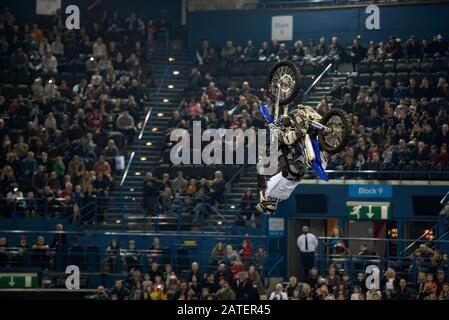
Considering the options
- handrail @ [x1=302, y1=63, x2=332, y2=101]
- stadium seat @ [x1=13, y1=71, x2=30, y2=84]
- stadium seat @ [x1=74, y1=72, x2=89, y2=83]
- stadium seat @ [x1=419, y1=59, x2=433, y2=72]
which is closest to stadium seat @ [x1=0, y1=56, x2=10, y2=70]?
stadium seat @ [x1=13, y1=71, x2=30, y2=84]

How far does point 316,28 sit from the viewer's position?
4069 centimetres

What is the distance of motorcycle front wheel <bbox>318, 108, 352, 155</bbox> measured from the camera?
20.5 meters

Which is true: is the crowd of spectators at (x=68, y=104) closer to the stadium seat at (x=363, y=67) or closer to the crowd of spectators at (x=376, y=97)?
the crowd of spectators at (x=376, y=97)

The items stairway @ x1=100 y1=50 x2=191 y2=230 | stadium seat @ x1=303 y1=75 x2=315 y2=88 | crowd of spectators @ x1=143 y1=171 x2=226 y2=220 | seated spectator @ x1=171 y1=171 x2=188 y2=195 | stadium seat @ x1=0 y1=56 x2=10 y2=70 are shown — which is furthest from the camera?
stadium seat @ x1=0 y1=56 x2=10 y2=70

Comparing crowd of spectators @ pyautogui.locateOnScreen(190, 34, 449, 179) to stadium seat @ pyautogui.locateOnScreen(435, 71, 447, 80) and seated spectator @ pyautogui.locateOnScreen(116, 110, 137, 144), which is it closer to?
→ stadium seat @ pyautogui.locateOnScreen(435, 71, 447, 80)

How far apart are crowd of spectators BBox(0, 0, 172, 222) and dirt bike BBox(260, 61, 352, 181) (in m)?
13.4

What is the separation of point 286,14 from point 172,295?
561 inches

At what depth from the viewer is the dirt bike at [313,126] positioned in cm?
2064

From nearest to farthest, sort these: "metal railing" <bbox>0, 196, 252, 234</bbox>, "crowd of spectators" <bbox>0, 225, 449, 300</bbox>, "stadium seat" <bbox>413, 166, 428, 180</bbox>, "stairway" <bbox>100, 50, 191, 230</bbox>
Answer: "crowd of spectators" <bbox>0, 225, 449, 300</bbox> < "stadium seat" <bbox>413, 166, 428, 180</bbox> < "metal railing" <bbox>0, 196, 252, 234</bbox> < "stairway" <bbox>100, 50, 191, 230</bbox>

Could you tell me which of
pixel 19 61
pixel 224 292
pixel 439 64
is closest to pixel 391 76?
pixel 439 64

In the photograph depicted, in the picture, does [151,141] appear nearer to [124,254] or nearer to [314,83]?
[314,83]
